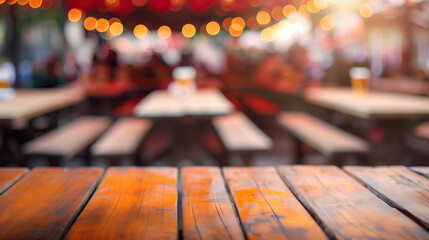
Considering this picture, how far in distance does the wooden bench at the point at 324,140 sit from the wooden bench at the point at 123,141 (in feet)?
4.57

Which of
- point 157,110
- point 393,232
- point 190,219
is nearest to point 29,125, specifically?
point 157,110

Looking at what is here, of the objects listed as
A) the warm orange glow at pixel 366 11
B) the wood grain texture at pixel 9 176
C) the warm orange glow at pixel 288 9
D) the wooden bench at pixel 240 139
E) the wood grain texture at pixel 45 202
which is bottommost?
the wooden bench at pixel 240 139

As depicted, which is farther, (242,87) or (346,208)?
(242,87)

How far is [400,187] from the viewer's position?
4.13 feet

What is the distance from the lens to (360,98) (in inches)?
129

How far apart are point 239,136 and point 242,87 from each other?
406 centimetres

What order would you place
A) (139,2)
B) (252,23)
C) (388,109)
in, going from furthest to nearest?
(252,23), (139,2), (388,109)

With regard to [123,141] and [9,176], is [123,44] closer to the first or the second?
[123,141]

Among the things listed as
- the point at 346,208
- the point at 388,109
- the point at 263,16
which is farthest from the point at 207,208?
the point at 263,16

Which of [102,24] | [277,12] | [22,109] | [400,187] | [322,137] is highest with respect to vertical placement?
[102,24]

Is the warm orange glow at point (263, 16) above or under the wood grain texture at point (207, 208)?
above

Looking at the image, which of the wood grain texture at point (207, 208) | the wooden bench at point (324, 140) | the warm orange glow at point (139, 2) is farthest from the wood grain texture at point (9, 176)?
the warm orange glow at point (139, 2)

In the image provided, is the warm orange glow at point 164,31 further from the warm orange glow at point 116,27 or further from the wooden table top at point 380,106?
the wooden table top at point 380,106

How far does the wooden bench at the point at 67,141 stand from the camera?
9.38 ft
